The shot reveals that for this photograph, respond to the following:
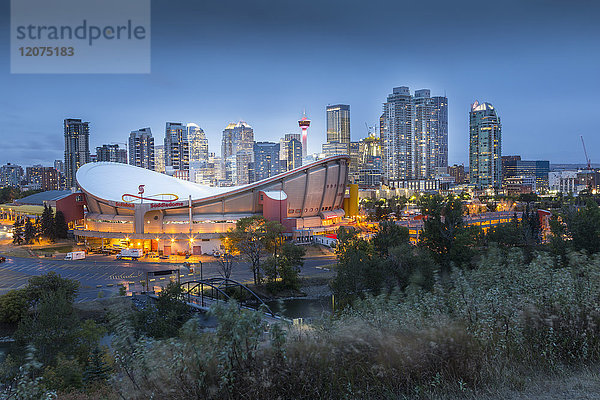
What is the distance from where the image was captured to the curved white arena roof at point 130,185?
4219 cm

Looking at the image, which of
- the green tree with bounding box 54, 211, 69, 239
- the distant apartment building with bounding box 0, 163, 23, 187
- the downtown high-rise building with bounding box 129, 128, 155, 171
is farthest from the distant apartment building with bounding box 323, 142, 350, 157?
the green tree with bounding box 54, 211, 69, 239

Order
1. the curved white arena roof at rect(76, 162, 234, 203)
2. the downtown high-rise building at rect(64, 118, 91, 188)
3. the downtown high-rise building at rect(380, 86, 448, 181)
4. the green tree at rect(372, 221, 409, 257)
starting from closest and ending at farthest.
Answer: the green tree at rect(372, 221, 409, 257) < the curved white arena roof at rect(76, 162, 234, 203) < the downtown high-rise building at rect(64, 118, 91, 188) < the downtown high-rise building at rect(380, 86, 448, 181)

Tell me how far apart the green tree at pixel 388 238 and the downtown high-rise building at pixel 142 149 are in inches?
5471

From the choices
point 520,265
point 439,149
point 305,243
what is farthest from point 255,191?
point 439,149

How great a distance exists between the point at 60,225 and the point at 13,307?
27.7 m

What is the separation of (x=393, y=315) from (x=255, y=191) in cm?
3590

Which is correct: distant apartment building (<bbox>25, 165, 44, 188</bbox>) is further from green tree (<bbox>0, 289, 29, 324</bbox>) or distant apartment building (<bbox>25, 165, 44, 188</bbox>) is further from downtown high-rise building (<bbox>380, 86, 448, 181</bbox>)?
green tree (<bbox>0, 289, 29, 324</bbox>)

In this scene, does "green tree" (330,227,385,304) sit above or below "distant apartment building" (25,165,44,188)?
below

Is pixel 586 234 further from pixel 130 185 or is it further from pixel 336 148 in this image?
pixel 336 148

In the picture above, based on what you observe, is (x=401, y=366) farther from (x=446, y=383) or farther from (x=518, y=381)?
(x=518, y=381)

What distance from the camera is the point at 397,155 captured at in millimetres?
170875

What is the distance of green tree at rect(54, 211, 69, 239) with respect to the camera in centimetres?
4347

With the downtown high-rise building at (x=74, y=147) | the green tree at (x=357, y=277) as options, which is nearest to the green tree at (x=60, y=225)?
the green tree at (x=357, y=277)

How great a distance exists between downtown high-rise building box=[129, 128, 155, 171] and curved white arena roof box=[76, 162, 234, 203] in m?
107
